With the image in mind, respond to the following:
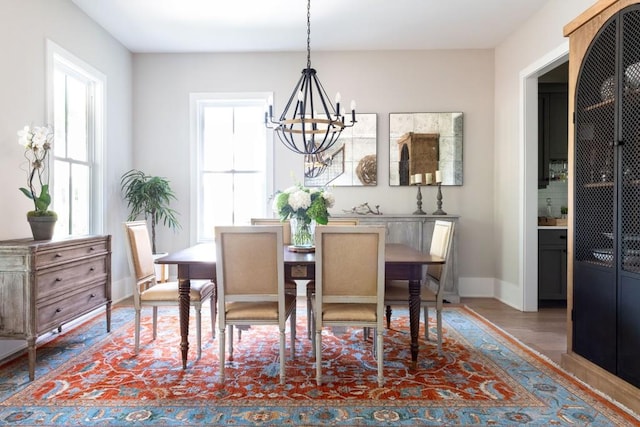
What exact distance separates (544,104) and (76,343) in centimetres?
535

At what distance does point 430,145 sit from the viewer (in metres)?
5.14

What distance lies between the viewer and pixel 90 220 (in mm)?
4480

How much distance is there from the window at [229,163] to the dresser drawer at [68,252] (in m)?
1.82

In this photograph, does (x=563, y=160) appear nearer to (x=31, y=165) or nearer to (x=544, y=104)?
(x=544, y=104)

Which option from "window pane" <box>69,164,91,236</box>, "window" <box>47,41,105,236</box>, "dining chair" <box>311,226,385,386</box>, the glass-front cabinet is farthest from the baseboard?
"window pane" <box>69,164,91,236</box>

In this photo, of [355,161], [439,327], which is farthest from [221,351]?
[355,161]

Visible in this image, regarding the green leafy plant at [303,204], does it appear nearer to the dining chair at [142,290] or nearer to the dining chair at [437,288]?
the dining chair at [437,288]

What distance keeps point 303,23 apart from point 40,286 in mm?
3424

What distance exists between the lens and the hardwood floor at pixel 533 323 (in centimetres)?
330

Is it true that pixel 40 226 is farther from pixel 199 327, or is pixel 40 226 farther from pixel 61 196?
pixel 199 327

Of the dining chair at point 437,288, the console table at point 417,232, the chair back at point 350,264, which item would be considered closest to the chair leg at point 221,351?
the chair back at point 350,264

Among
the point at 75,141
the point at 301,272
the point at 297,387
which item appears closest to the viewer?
the point at 297,387

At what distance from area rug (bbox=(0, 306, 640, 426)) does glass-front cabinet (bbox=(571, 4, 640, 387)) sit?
349mm

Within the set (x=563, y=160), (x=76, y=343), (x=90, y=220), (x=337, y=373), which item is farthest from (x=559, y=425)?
(x=90, y=220)
